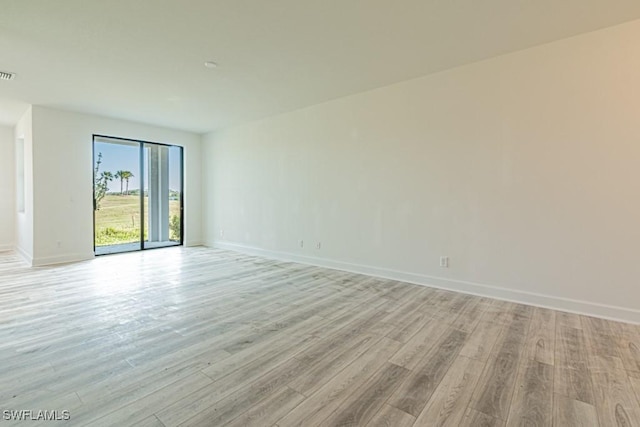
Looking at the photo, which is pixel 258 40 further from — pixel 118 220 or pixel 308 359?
pixel 118 220

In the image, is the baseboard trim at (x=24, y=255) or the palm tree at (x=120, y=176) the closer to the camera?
the baseboard trim at (x=24, y=255)

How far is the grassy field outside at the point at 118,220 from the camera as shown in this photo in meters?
6.14

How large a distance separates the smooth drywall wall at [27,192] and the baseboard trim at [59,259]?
131mm

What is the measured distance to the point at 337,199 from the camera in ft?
16.0

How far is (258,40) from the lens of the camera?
9.82ft

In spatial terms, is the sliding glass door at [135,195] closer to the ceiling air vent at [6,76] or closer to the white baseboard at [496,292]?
the ceiling air vent at [6,76]

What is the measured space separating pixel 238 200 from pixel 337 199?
269cm

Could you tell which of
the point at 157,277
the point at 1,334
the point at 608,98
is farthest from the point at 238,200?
the point at 608,98

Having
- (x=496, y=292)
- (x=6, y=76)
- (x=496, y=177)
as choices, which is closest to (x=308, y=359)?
(x=496, y=292)

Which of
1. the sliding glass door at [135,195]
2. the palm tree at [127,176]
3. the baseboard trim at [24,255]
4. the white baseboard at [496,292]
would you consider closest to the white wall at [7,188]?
the baseboard trim at [24,255]

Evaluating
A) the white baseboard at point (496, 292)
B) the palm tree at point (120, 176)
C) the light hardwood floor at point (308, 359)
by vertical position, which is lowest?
the light hardwood floor at point (308, 359)

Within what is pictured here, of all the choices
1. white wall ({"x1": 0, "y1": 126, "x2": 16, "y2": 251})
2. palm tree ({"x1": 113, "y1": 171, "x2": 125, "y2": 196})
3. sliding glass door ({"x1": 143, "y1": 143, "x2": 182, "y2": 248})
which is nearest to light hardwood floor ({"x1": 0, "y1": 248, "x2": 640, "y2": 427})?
palm tree ({"x1": 113, "y1": 171, "x2": 125, "y2": 196})

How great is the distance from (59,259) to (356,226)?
5.36 metres

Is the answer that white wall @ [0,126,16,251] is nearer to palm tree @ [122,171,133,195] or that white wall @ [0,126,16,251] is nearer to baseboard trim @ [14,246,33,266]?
baseboard trim @ [14,246,33,266]
